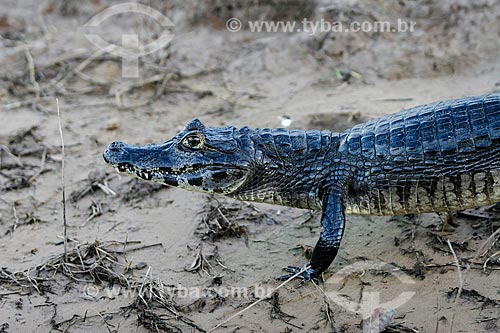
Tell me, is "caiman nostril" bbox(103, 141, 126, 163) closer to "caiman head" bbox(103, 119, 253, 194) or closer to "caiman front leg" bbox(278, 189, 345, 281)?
"caiman head" bbox(103, 119, 253, 194)

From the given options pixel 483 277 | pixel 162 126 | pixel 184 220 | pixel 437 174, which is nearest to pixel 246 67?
pixel 162 126

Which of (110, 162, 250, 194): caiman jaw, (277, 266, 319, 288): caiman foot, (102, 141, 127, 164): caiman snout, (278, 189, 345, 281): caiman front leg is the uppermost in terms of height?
(102, 141, 127, 164): caiman snout

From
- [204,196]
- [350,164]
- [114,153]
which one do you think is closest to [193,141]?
[114,153]

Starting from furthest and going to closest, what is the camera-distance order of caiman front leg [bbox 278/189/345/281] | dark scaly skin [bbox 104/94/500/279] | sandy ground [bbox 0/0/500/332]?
dark scaly skin [bbox 104/94/500/279]
caiman front leg [bbox 278/189/345/281]
sandy ground [bbox 0/0/500/332]

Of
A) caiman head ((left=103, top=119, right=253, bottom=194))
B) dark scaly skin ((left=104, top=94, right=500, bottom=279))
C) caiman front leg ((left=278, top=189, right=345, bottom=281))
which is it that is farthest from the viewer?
caiman head ((left=103, top=119, right=253, bottom=194))

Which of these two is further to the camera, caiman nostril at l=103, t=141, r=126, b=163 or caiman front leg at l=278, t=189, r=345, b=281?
caiman nostril at l=103, t=141, r=126, b=163

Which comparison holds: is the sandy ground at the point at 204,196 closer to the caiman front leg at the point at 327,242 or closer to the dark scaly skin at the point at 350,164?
the caiman front leg at the point at 327,242

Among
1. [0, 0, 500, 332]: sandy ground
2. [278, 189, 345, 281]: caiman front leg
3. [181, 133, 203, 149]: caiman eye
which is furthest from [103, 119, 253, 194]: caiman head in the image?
[278, 189, 345, 281]: caiman front leg

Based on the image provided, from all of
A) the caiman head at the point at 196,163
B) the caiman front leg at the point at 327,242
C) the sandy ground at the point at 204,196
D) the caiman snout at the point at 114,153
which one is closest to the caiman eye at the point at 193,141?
the caiman head at the point at 196,163
